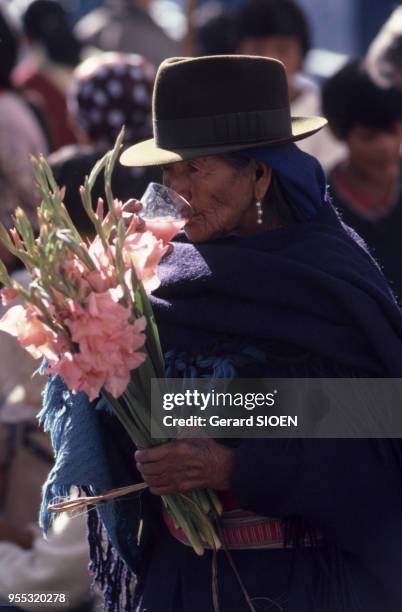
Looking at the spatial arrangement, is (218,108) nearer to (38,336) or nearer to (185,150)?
(185,150)

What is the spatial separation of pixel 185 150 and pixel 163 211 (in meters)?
0.15

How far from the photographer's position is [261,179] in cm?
317

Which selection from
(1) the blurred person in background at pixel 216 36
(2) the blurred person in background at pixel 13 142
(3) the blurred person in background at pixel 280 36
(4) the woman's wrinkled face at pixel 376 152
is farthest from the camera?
(1) the blurred person in background at pixel 216 36

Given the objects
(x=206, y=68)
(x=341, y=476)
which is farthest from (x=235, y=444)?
(x=206, y=68)

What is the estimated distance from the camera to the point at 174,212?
10.2 feet

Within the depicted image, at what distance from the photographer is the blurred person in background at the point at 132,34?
9.27 meters

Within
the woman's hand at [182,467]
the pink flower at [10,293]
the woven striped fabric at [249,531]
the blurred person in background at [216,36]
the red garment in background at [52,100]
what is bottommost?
the woven striped fabric at [249,531]

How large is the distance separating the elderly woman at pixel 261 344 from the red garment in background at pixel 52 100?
421cm

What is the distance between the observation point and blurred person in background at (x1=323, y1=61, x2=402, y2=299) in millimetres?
5371

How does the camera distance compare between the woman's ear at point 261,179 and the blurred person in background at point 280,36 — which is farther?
the blurred person in background at point 280,36

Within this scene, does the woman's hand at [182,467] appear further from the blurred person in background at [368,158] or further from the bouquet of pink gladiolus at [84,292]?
the blurred person in background at [368,158]

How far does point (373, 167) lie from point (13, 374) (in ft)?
6.34

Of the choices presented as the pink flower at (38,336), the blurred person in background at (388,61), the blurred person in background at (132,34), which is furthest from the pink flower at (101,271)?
the blurred person in background at (132,34)

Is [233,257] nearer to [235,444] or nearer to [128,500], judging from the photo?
[235,444]
